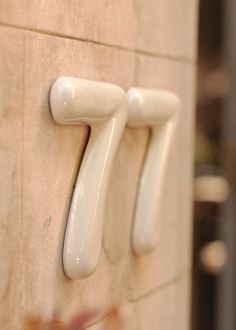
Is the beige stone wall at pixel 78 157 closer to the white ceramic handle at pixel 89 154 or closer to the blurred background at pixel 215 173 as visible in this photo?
the white ceramic handle at pixel 89 154

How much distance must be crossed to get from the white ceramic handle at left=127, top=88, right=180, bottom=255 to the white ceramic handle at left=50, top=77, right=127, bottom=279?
6cm

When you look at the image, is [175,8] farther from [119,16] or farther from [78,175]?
[78,175]

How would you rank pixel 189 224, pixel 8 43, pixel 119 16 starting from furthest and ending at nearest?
pixel 189 224, pixel 119 16, pixel 8 43

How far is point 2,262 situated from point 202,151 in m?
1.36

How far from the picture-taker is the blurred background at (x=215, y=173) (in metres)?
1.63

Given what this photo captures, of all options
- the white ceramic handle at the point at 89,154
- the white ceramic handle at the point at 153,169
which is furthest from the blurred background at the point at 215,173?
the white ceramic handle at the point at 89,154

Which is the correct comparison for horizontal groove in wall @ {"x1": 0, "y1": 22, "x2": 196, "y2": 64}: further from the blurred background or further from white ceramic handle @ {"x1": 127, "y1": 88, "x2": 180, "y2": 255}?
the blurred background

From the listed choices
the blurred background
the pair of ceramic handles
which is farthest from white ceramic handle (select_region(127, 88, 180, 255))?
the blurred background

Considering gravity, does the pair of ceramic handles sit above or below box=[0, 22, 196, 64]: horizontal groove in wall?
below

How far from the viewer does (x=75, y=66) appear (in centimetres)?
43

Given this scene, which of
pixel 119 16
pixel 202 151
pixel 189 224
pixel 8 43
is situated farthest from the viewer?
pixel 202 151

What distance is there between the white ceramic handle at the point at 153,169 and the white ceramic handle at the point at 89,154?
6cm

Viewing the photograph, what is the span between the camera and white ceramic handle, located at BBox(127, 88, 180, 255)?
52cm

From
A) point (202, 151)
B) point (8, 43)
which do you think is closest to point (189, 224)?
point (8, 43)
